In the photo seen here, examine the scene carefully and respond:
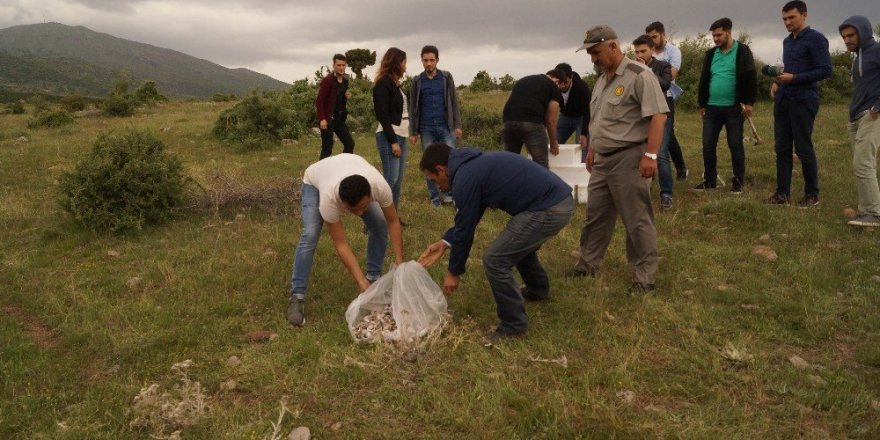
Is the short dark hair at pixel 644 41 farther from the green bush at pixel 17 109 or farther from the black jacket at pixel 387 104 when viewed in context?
the green bush at pixel 17 109

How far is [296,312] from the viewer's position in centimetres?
391

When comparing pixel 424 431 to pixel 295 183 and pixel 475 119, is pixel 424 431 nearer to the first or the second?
pixel 295 183

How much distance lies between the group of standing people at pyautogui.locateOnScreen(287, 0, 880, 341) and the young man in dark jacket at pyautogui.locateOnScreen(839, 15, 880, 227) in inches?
0.4

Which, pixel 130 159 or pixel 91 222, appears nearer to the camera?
pixel 91 222

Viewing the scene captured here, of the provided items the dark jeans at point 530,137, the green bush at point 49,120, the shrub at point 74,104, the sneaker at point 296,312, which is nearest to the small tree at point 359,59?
the shrub at point 74,104

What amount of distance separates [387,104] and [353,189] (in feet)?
9.23

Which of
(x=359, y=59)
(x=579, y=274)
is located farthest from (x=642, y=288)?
(x=359, y=59)

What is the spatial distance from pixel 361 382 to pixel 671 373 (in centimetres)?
169

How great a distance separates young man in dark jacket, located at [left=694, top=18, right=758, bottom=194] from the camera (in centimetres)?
593

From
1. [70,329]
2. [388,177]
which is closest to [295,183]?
[388,177]

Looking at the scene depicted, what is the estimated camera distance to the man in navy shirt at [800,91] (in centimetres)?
545

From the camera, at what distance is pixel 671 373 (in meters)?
3.10

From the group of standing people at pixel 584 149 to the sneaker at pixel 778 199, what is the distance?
0.03 feet

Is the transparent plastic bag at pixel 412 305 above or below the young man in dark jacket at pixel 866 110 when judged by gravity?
below
